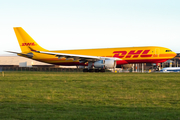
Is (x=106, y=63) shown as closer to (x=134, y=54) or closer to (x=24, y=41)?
(x=134, y=54)

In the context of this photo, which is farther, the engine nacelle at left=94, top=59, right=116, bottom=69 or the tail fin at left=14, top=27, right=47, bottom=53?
the tail fin at left=14, top=27, right=47, bottom=53

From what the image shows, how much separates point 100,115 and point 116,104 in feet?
7.87

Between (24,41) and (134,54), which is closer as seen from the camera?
(134,54)

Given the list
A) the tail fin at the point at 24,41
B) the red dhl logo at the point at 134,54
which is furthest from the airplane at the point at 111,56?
the tail fin at the point at 24,41

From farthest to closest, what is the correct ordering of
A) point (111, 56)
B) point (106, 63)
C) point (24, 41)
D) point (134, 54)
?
point (24, 41) < point (111, 56) < point (134, 54) < point (106, 63)

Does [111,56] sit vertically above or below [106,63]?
above

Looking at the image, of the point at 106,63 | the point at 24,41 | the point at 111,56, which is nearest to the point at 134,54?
the point at 111,56

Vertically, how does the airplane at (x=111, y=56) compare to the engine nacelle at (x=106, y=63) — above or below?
above

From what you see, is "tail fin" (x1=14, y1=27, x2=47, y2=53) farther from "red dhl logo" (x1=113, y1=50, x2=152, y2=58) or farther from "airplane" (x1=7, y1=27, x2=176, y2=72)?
"red dhl logo" (x1=113, y1=50, x2=152, y2=58)

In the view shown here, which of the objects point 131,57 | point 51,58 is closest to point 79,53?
point 51,58

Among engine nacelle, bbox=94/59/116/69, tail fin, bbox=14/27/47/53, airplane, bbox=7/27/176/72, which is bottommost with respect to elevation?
engine nacelle, bbox=94/59/116/69

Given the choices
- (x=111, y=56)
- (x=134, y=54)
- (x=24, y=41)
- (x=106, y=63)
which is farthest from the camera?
(x=24, y=41)

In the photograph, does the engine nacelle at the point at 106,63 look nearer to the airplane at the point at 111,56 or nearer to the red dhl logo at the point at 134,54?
the airplane at the point at 111,56

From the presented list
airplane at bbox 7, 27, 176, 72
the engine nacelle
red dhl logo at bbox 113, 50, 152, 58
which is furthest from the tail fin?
red dhl logo at bbox 113, 50, 152, 58
